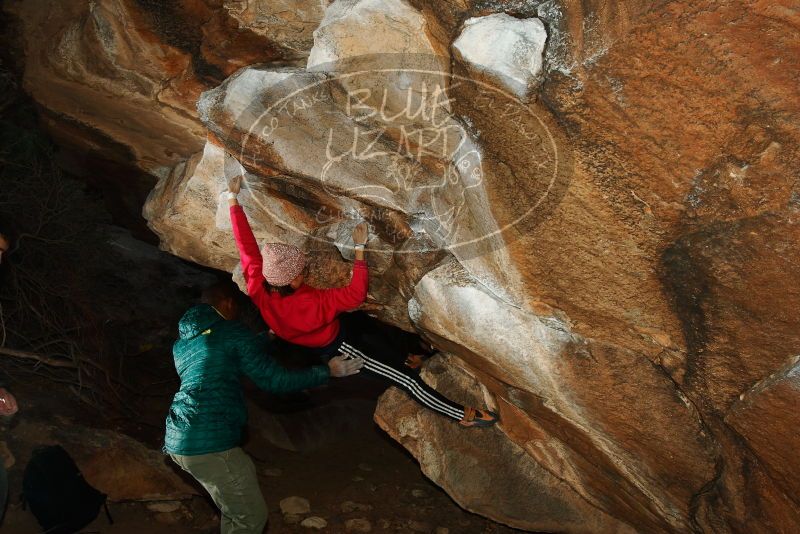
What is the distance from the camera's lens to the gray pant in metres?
2.95

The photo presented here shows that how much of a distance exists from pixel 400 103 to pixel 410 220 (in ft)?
2.54

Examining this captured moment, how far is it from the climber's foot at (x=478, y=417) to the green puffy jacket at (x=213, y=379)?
1.31 meters

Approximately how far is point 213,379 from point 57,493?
1.69m

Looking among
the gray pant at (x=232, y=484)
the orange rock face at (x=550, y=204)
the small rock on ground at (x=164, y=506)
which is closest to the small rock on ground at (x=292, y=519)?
the small rock on ground at (x=164, y=506)

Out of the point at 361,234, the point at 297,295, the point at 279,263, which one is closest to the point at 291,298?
the point at 297,295

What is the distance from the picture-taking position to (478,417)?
13.4ft

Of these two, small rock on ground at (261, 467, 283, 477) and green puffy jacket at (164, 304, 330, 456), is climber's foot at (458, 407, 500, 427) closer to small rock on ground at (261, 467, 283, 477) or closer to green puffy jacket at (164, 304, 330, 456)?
green puffy jacket at (164, 304, 330, 456)

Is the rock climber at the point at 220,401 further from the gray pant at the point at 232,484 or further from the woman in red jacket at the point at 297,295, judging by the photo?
the woman in red jacket at the point at 297,295

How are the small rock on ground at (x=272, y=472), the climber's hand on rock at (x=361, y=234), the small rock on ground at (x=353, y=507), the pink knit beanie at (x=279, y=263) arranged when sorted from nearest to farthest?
the pink knit beanie at (x=279, y=263), the climber's hand on rock at (x=361, y=234), the small rock on ground at (x=353, y=507), the small rock on ground at (x=272, y=472)

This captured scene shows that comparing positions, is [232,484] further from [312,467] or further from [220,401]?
[312,467]

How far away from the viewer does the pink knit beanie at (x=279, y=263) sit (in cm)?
316

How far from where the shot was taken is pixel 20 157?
4984 mm

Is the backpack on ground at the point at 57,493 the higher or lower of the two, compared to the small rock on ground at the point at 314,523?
higher

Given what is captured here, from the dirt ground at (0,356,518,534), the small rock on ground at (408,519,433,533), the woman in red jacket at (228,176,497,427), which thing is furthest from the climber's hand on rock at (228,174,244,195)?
the small rock on ground at (408,519,433,533)
